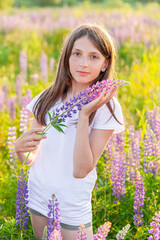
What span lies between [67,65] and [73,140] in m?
0.56

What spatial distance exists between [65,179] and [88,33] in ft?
3.31

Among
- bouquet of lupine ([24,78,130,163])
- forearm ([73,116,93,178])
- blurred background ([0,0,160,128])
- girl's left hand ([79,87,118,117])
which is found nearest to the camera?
bouquet of lupine ([24,78,130,163])

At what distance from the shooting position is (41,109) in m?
2.49

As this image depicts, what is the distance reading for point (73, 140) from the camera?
2.33m

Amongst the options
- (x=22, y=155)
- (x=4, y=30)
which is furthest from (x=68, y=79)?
(x=4, y=30)

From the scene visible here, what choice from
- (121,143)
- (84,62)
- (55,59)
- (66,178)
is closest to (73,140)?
(66,178)

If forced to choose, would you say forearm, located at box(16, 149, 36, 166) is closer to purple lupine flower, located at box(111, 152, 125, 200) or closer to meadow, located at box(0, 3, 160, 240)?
meadow, located at box(0, 3, 160, 240)

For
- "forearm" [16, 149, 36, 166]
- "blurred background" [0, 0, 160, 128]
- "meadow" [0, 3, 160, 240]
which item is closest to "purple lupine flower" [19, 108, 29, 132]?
"meadow" [0, 3, 160, 240]

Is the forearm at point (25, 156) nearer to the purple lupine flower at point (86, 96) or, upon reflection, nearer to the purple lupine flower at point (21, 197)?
the purple lupine flower at point (21, 197)

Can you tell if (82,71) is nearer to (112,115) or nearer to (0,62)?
(112,115)

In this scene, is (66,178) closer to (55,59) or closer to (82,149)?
(82,149)

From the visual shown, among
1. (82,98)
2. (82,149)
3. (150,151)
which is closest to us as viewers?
(82,98)

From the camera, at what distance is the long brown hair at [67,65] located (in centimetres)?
225

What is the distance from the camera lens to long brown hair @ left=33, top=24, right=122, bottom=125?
2.25 metres
